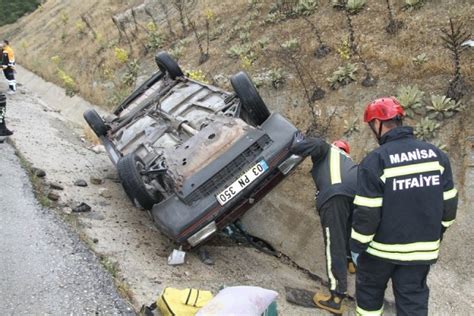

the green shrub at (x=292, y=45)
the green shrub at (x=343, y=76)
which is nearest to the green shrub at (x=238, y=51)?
the green shrub at (x=292, y=45)

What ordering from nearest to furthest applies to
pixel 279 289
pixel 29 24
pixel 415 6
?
pixel 279 289 < pixel 415 6 < pixel 29 24

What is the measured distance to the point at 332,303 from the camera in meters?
4.75

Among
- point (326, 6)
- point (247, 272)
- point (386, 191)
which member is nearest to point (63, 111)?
point (326, 6)

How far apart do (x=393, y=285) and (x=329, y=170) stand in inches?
47.5

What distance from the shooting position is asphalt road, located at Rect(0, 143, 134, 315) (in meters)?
4.07

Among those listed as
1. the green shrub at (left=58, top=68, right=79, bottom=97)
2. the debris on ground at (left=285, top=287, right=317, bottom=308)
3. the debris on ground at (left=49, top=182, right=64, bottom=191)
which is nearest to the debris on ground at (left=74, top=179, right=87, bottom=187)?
the debris on ground at (left=49, top=182, right=64, bottom=191)

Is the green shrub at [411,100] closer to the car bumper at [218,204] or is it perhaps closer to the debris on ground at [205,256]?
the car bumper at [218,204]

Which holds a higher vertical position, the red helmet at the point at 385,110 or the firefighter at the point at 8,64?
Result: the red helmet at the point at 385,110

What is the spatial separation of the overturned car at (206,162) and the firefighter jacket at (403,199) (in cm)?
184

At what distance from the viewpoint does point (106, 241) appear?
552 centimetres

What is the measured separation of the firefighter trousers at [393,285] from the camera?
3.58m

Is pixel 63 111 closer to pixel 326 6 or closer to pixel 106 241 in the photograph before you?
pixel 326 6

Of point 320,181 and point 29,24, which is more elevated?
point 320,181

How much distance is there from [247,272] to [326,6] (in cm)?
750
